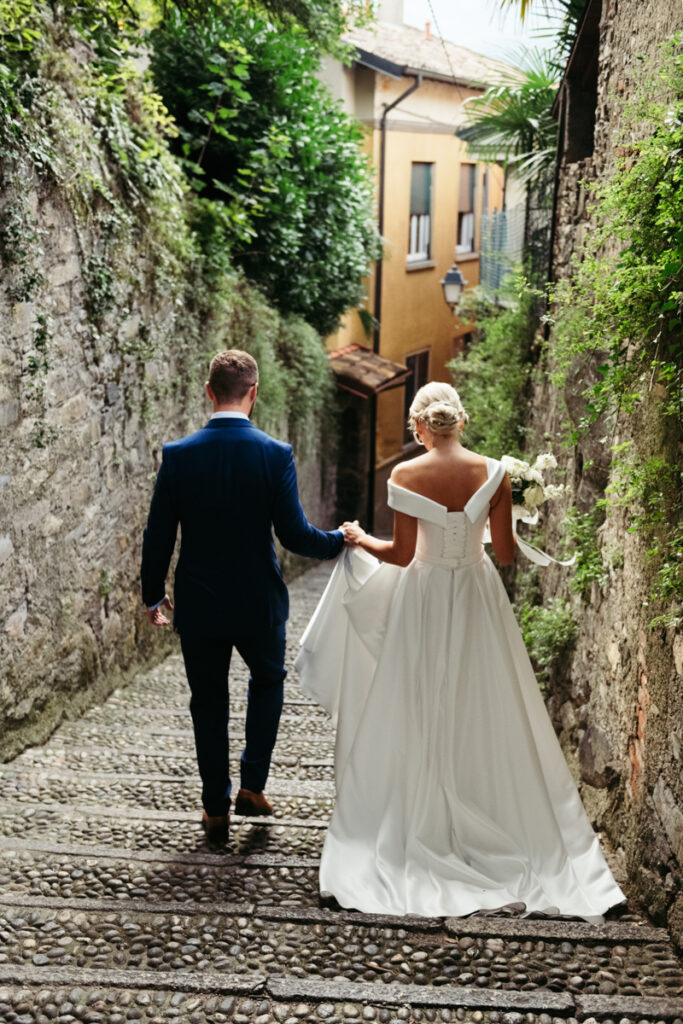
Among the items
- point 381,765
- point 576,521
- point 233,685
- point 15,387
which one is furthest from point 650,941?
point 233,685

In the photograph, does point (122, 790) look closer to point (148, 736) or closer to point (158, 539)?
point (148, 736)

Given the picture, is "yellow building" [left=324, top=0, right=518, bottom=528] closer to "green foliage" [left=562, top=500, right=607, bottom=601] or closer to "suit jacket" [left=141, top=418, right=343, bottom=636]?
"green foliage" [left=562, top=500, right=607, bottom=601]

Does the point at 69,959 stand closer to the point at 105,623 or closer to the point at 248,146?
the point at 105,623

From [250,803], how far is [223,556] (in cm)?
95

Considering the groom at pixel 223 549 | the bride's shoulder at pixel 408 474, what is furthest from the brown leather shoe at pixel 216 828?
the bride's shoulder at pixel 408 474

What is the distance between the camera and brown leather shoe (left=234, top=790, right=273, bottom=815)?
358 cm

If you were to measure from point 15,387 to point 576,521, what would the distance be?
8.28ft

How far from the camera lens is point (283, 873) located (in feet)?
10.6

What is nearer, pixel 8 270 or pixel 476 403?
pixel 8 270

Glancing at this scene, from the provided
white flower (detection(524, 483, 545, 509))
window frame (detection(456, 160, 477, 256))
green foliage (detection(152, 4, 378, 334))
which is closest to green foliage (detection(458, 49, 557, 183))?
green foliage (detection(152, 4, 378, 334))

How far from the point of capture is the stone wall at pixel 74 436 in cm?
427

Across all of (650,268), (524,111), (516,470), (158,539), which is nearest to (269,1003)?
(158,539)

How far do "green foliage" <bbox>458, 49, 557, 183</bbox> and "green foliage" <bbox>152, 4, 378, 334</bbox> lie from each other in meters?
1.66

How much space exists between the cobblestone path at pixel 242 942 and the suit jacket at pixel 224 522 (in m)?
0.80
